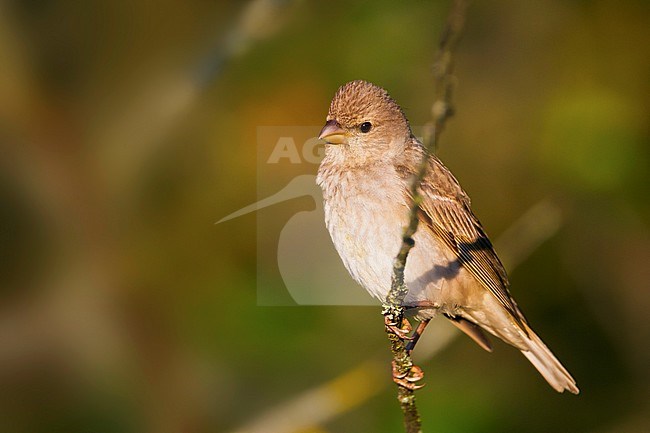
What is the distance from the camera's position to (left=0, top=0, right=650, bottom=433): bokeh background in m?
6.37

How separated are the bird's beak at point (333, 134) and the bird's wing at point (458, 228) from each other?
0.50 metres

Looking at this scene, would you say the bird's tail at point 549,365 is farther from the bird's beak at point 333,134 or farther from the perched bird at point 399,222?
the bird's beak at point 333,134

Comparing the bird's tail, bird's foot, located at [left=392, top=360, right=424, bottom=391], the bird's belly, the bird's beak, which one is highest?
the bird's beak

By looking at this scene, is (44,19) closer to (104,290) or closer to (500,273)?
(104,290)

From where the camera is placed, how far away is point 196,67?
5.89 meters

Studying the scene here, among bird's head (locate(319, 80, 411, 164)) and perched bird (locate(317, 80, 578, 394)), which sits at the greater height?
bird's head (locate(319, 80, 411, 164))

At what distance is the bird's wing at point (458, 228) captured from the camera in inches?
203

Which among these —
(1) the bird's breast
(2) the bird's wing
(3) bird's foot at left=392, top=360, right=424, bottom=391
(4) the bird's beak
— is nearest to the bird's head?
(4) the bird's beak

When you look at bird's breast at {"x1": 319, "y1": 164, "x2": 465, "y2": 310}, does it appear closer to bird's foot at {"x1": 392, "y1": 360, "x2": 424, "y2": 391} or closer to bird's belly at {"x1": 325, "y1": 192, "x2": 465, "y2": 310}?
bird's belly at {"x1": 325, "y1": 192, "x2": 465, "y2": 310}

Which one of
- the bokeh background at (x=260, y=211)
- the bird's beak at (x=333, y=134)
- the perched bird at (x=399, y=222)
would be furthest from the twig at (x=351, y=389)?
the bird's beak at (x=333, y=134)

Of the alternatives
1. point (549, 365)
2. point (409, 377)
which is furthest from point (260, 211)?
point (409, 377)

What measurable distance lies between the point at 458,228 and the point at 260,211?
2666mm

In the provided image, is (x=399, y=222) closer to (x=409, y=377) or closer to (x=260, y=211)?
(x=409, y=377)

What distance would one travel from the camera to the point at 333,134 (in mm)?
5008
